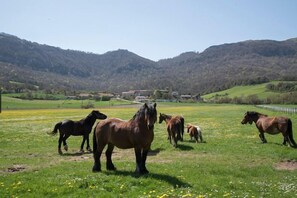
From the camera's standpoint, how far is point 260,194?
31.7 feet

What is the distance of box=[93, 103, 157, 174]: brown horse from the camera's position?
11.8m

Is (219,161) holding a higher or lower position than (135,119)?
lower

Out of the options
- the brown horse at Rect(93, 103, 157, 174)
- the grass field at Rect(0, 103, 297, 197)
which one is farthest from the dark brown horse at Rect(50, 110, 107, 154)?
the brown horse at Rect(93, 103, 157, 174)

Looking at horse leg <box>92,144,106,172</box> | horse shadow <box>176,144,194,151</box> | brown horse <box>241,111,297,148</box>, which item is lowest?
horse shadow <box>176,144,194,151</box>

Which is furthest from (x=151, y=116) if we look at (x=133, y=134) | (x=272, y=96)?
(x=272, y=96)

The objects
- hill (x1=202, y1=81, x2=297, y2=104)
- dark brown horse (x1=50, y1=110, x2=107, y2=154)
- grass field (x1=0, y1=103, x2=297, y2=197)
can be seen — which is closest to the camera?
grass field (x1=0, y1=103, x2=297, y2=197)

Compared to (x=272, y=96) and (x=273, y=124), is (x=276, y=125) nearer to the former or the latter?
(x=273, y=124)

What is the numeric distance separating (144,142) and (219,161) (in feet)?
19.4

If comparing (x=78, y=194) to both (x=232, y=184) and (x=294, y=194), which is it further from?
(x=294, y=194)

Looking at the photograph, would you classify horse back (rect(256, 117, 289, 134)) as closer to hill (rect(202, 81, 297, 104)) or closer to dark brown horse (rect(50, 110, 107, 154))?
dark brown horse (rect(50, 110, 107, 154))

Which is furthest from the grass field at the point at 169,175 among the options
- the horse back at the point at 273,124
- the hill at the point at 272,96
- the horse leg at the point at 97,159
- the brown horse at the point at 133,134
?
the hill at the point at 272,96

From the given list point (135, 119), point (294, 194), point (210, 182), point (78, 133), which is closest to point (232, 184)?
point (210, 182)

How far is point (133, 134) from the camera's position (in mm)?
12156

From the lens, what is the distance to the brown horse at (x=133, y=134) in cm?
1184
